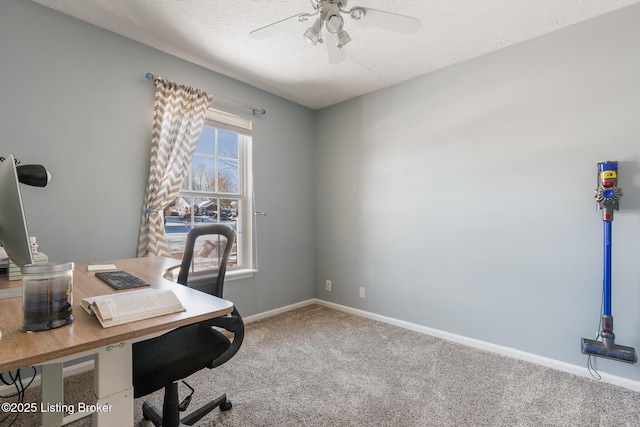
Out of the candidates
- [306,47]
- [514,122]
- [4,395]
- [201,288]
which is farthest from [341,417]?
[306,47]

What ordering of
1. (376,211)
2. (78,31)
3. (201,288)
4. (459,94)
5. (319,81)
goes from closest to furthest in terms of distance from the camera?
(201,288) → (78,31) → (459,94) → (319,81) → (376,211)

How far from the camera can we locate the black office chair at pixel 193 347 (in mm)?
1182

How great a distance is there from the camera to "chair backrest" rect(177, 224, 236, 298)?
160 cm

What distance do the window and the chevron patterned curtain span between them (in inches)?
8.3

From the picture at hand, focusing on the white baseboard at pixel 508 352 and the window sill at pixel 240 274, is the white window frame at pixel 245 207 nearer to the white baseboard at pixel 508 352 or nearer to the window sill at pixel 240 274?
the window sill at pixel 240 274

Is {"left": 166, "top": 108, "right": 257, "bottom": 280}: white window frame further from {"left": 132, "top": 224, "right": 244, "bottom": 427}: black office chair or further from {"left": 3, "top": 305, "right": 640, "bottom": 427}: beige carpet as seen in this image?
{"left": 132, "top": 224, "right": 244, "bottom": 427}: black office chair

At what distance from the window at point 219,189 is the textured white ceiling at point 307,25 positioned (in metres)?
0.56

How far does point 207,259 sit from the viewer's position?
65.6 inches

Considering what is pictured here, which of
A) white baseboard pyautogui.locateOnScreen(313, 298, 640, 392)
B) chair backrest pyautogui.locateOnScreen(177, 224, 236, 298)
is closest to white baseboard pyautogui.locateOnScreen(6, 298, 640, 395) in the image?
white baseboard pyautogui.locateOnScreen(313, 298, 640, 392)

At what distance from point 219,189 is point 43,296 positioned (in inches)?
90.4

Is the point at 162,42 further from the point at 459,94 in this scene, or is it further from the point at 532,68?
the point at 532,68

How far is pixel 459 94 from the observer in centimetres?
276

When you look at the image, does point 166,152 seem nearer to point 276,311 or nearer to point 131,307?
point 131,307

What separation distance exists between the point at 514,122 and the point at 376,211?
1462mm
